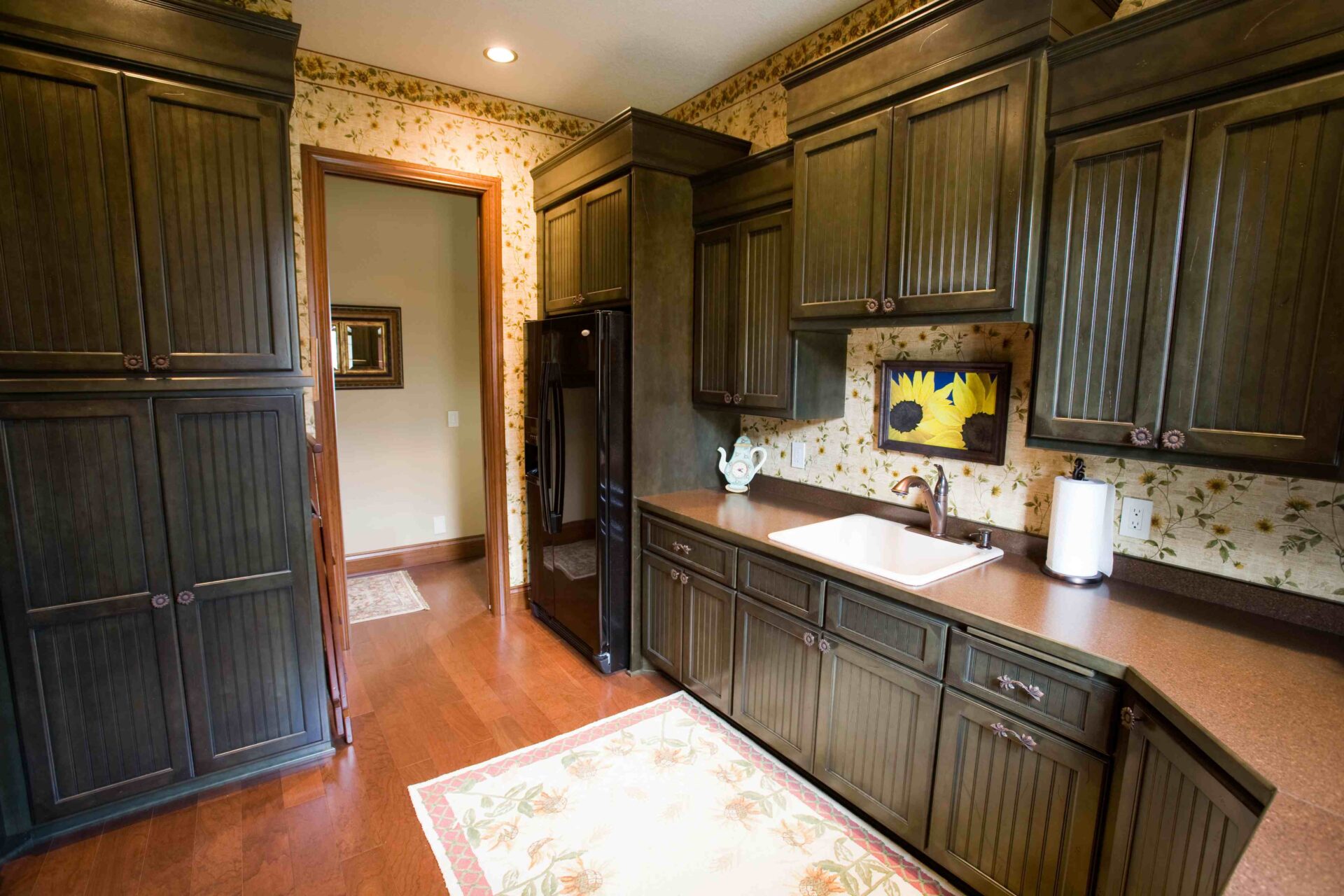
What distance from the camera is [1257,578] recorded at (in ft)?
5.30

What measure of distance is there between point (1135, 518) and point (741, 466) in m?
1.56

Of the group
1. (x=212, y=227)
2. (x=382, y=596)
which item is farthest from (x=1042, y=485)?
(x=382, y=596)

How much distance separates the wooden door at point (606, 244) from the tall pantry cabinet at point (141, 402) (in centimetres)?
126

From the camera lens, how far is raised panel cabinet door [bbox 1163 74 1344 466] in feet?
4.14

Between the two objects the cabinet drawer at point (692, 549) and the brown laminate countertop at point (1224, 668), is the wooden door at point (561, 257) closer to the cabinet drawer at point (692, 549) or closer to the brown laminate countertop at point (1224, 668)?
the cabinet drawer at point (692, 549)

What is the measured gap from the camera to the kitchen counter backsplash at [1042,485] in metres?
1.55

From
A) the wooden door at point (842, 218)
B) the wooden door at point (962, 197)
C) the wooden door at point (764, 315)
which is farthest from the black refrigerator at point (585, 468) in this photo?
the wooden door at point (962, 197)

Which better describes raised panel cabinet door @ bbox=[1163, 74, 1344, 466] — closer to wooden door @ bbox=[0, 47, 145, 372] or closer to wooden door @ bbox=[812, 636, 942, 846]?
wooden door @ bbox=[812, 636, 942, 846]

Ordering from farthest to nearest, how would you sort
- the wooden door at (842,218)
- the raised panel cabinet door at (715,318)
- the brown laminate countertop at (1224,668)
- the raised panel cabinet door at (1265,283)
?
the raised panel cabinet door at (715,318)
the wooden door at (842,218)
the raised panel cabinet door at (1265,283)
the brown laminate countertop at (1224,668)

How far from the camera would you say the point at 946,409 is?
7.48ft

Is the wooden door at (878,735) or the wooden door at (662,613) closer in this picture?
the wooden door at (878,735)

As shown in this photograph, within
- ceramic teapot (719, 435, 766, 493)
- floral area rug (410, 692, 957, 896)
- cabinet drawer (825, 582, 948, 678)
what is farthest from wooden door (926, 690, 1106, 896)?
ceramic teapot (719, 435, 766, 493)

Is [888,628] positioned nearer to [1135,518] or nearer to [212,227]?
[1135,518]

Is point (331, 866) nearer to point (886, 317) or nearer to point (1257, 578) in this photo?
point (886, 317)
